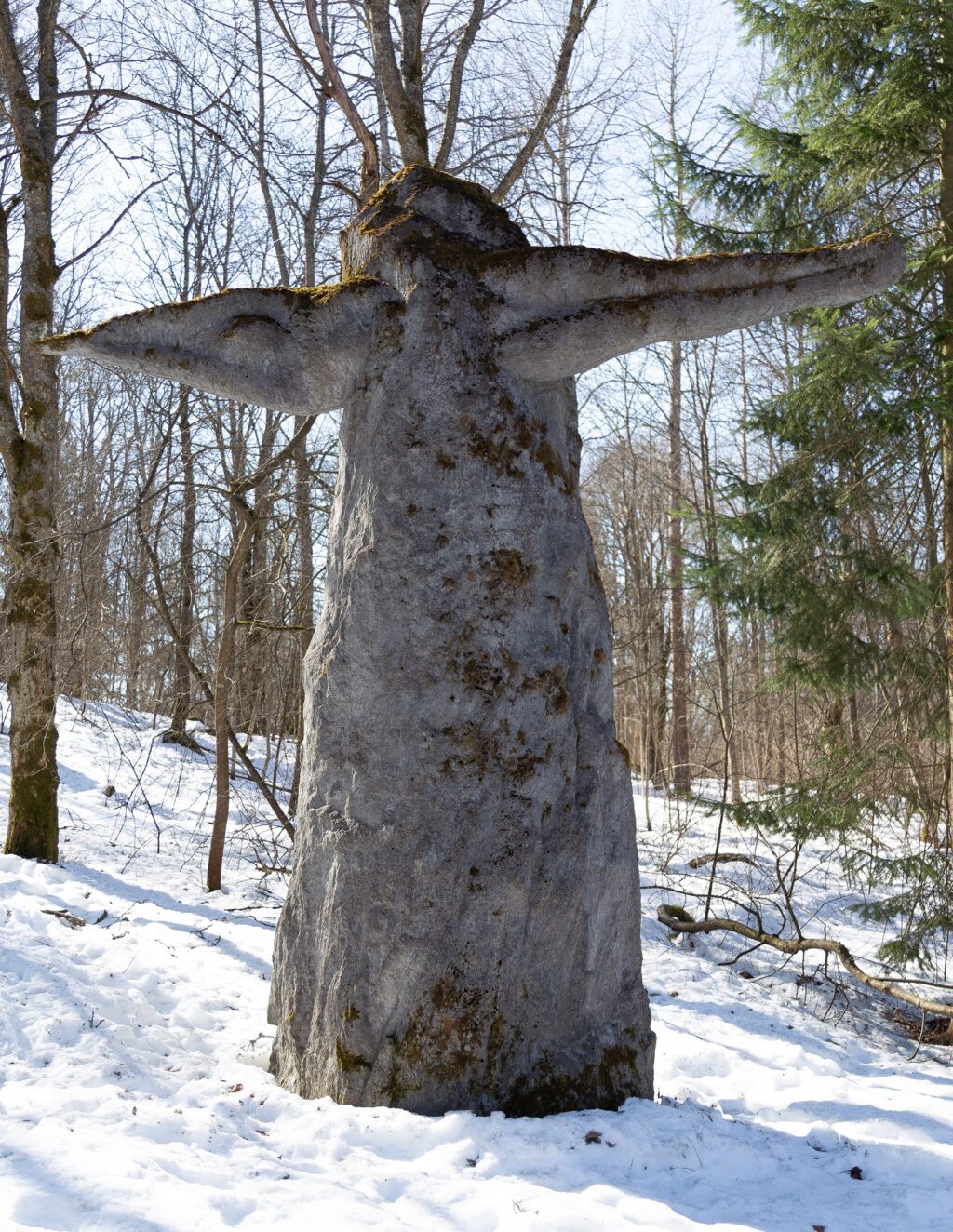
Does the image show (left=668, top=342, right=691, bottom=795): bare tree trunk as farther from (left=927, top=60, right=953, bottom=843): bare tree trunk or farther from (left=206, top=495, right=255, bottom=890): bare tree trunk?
(left=206, top=495, right=255, bottom=890): bare tree trunk

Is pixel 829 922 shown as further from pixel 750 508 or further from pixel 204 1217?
pixel 204 1217

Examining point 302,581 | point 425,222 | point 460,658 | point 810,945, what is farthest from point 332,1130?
point 302,581

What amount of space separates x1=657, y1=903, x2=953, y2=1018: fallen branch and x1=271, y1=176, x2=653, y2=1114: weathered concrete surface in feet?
9.44

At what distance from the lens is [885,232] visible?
345cm

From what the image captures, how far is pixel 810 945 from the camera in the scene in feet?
20.4

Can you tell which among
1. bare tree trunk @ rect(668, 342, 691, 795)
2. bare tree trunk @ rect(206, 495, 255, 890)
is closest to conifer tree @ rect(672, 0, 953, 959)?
bare tree trunk @ rect(206, 495, 255, 890)

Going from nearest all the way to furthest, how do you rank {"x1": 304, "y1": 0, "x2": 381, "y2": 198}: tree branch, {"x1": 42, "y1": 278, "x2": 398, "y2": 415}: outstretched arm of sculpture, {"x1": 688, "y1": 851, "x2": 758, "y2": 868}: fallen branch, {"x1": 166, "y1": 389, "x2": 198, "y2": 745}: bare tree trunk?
{"x1": 42, "y1": 278, "x2": 398, "y2": 415}: outstretched arm of sculpture
{"x1": 304, "y1": 0, "x2": 381, "y2": 198}: tree branch
{"x1": 688, "y1": 851, "x2": 758, "y2": 868}: fallen branch
{"x1": 166, "y1": 389, "x2": 198, "y2": 745}: bare tree trunk

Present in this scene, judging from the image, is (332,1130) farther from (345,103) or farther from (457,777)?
(345,103)

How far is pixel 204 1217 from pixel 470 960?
1.07 meters

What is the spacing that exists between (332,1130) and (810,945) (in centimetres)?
420

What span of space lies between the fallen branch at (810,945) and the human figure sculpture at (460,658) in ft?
9.50

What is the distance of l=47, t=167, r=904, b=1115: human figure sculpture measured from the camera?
3162 millimetres

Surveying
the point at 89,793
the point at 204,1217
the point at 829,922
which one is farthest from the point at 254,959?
the point at 829,922

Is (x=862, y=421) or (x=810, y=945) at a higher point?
(x=862, y=421)
